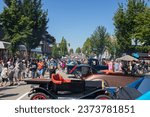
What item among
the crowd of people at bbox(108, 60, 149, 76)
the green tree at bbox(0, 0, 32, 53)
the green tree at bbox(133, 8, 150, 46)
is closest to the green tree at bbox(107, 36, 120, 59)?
the crowd of people at bbox(108, 60, 149, 76)

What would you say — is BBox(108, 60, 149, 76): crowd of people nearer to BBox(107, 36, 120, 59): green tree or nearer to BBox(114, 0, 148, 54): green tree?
BBox(114, 0, 148, 54): green tree

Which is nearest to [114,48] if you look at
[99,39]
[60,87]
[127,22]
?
[127,22]

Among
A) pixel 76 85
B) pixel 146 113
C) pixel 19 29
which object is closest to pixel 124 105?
pixel 146 113

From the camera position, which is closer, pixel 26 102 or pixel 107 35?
pixel 26 102

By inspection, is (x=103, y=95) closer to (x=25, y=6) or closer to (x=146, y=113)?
(x=146, y=113)

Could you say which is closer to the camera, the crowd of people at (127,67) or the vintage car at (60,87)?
the vintage car at (60,87)

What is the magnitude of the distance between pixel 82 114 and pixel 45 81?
7.71 metres

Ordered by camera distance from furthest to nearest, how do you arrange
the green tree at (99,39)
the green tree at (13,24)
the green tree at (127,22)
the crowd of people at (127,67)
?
the green tree at (99,39) → the green tree at (127,22) → the green tree at (13,24) → the crowd of people at (127,67)

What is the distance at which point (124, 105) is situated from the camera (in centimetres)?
348

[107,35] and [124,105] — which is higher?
[107,35]

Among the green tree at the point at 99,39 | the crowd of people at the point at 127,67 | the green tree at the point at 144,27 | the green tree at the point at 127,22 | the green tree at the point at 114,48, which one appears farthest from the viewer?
the green tree at the point at 99,39

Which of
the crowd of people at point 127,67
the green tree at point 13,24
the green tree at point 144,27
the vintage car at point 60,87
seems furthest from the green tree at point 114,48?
the vintage car at point 60,87

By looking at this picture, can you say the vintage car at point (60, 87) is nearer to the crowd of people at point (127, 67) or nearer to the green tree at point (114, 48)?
the crowd of people at point (127, 67)

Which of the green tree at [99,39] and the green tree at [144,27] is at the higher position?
the green tree at [99,39]
